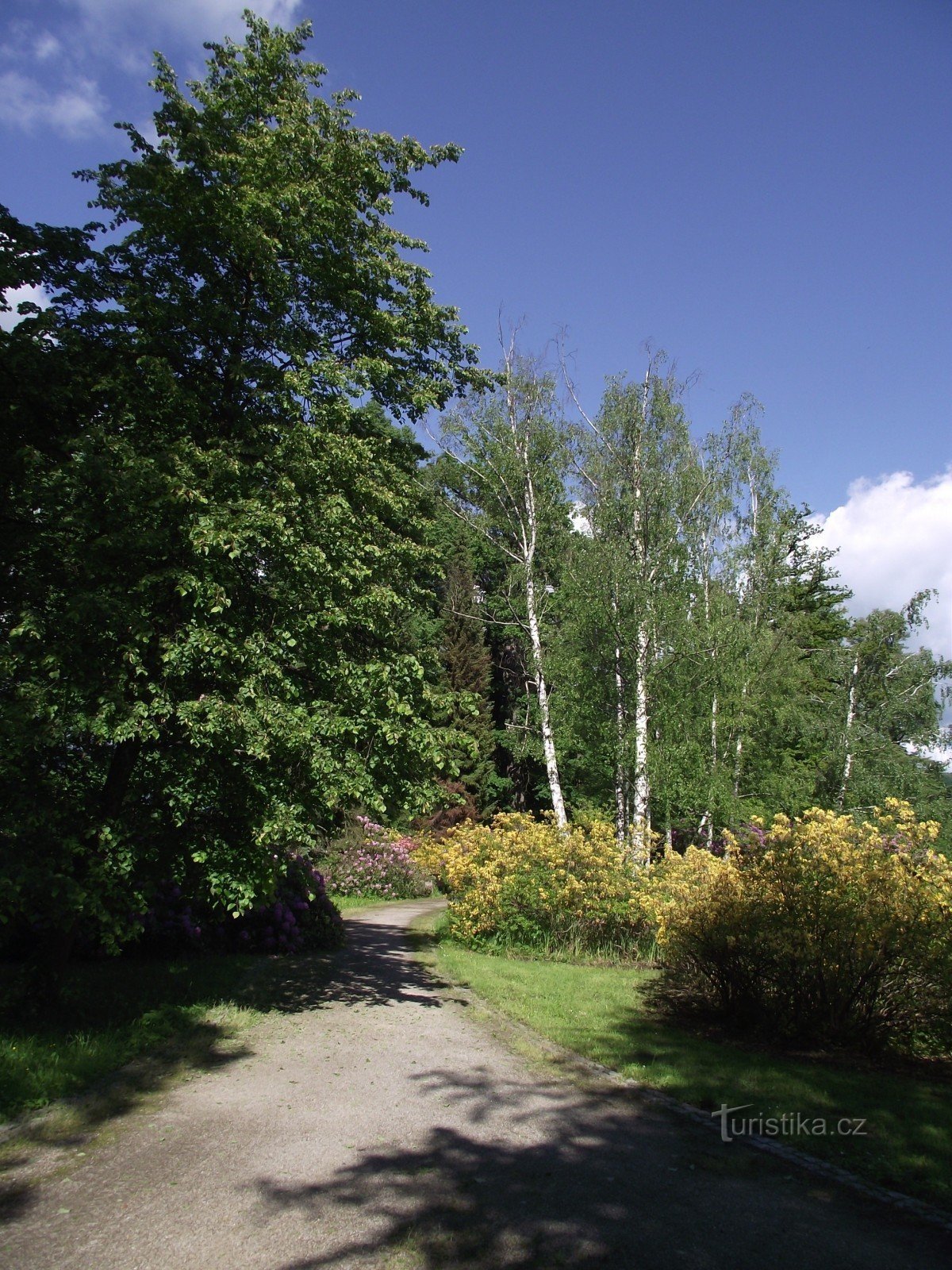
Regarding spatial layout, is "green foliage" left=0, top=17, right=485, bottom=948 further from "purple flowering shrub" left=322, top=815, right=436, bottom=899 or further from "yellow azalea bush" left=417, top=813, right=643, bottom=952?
"purple flowering shrub" left=322, top=815, right=436, bottom=899

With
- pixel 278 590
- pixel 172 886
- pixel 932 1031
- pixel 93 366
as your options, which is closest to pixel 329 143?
pixel 93 366

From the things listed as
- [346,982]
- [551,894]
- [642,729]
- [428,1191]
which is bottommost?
[346,982]

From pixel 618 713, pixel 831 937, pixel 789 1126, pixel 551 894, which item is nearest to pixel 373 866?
pixel 618 713

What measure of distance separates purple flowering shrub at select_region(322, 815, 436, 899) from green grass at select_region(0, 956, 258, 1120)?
13153 millimetres

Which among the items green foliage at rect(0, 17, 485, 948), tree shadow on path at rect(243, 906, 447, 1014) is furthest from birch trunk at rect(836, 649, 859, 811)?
green foliage at rect(0, 17, 485, 948)

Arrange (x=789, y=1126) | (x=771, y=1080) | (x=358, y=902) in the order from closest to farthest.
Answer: (x=789, y=1126)
(x=771, y=1080)
(x=358, y=902)

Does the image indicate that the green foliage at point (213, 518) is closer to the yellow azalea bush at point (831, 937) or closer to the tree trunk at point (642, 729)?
the yellow azalea bush at point (831, 937)

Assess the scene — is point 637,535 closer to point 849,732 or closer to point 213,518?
point 849,732

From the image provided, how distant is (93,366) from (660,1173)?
780 centimetres

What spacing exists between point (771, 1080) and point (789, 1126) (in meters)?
0.88

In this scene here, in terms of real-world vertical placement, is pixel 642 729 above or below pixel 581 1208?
above

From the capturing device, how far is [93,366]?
24.4 feet

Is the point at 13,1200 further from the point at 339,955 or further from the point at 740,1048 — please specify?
the point at 339,955

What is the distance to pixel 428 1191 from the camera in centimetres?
398
